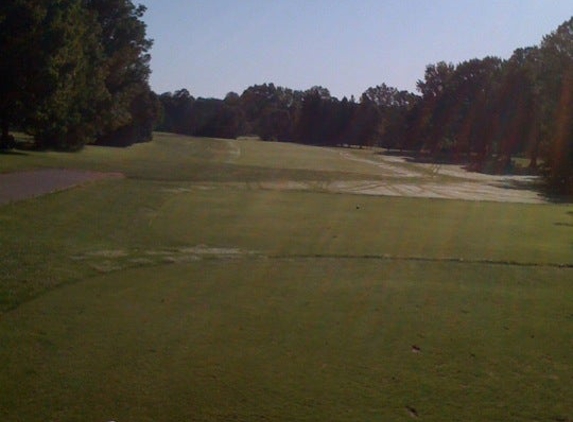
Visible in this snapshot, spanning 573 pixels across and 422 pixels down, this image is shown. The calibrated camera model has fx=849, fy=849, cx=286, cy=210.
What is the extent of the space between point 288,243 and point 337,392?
10020 mm

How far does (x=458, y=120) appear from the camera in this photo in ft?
313

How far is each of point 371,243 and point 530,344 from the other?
8.75 m

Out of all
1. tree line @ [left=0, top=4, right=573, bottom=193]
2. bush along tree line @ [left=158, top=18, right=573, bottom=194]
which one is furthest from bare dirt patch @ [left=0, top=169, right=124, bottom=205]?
bush along tree line @ [left=158, top=18, right=573, bottom=194]

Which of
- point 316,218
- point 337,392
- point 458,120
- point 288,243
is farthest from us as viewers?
point 458,120

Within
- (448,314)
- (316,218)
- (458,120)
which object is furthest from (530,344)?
(458,120)

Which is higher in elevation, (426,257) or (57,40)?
(57,40)

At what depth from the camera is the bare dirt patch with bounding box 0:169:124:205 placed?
855 inches

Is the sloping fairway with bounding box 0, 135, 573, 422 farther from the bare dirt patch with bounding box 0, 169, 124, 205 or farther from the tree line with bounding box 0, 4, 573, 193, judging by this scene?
the tree line with bounding box 0, 4, 573, 193

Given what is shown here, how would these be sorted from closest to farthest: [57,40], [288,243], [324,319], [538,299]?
[324,319]
[538,299]
[288,243]
[57,40]

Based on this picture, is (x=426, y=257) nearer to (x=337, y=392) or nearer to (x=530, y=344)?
(x=530, y=344)

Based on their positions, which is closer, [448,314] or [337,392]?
[337,392]

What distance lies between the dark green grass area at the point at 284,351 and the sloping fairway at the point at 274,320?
2 centimetres

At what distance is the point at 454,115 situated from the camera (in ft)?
318

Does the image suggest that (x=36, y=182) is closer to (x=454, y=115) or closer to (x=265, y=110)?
(x=454, y=115)
